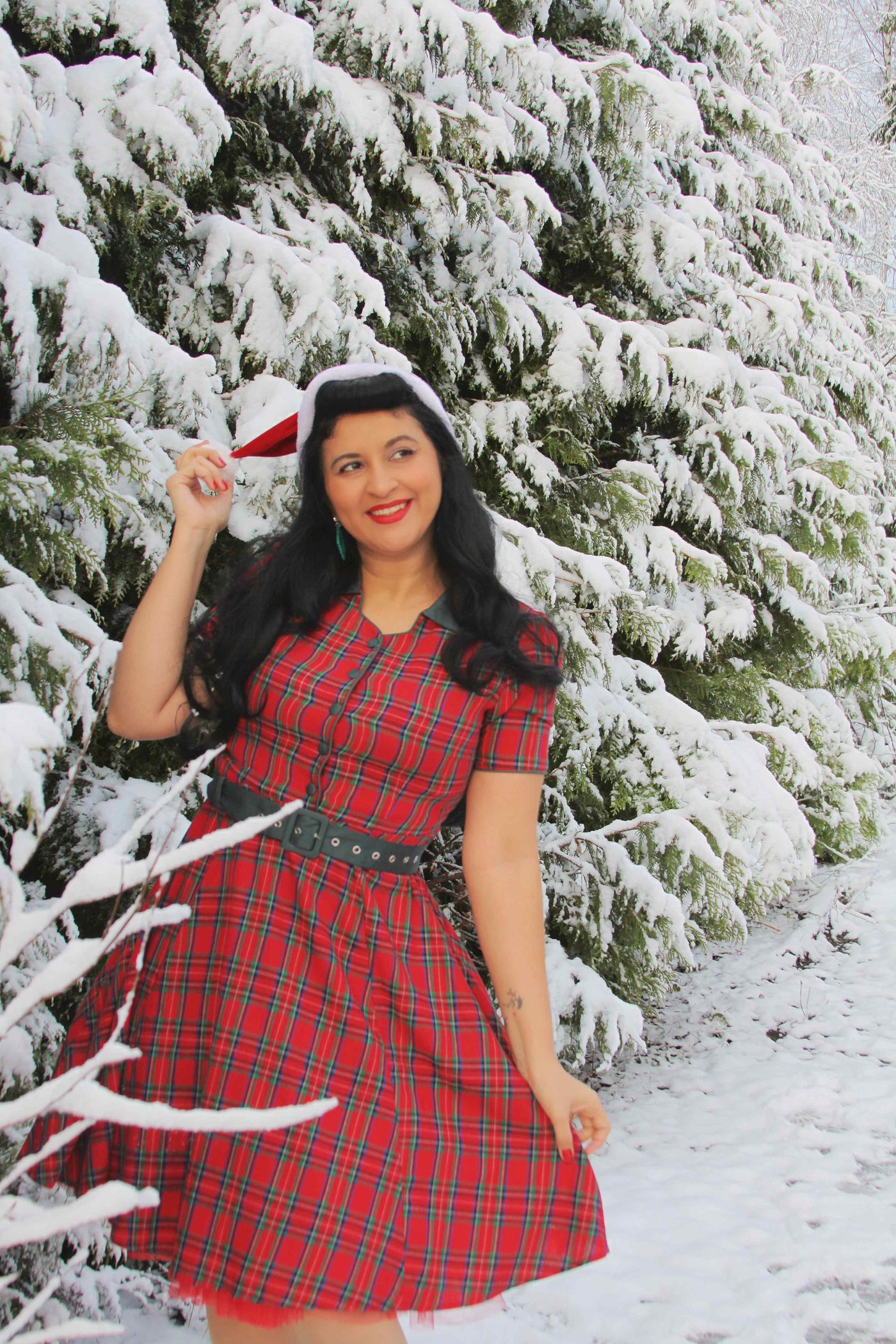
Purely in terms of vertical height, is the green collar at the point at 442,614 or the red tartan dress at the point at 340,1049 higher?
the green collar at the point at 442,614

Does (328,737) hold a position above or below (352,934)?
above

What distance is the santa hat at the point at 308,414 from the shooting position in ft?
5.20

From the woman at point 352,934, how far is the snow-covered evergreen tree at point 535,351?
387 mm

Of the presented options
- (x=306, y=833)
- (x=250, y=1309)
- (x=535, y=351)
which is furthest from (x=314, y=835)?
(x=535, y=351)

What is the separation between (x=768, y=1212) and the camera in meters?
2.72

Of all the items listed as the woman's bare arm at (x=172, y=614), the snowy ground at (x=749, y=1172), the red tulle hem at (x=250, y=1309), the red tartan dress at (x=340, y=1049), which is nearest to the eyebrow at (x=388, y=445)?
the woman's bare arm at (x=172, y=614)

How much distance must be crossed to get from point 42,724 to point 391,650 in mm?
671

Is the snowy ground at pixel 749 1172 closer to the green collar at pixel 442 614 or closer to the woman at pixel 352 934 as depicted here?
the woman at pixel 352 934

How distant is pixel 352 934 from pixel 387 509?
691 mm

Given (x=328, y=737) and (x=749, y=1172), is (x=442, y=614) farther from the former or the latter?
(x=749, y=1172)

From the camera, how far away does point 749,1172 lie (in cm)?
295

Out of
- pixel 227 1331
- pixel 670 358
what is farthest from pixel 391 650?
pixel 670 358

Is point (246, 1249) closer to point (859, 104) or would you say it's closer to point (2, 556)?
point (2, 556)

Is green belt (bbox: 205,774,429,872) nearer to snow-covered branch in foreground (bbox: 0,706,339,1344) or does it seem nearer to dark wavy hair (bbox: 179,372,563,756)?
dark wavy hair (bbox: 179,372,563,756)
